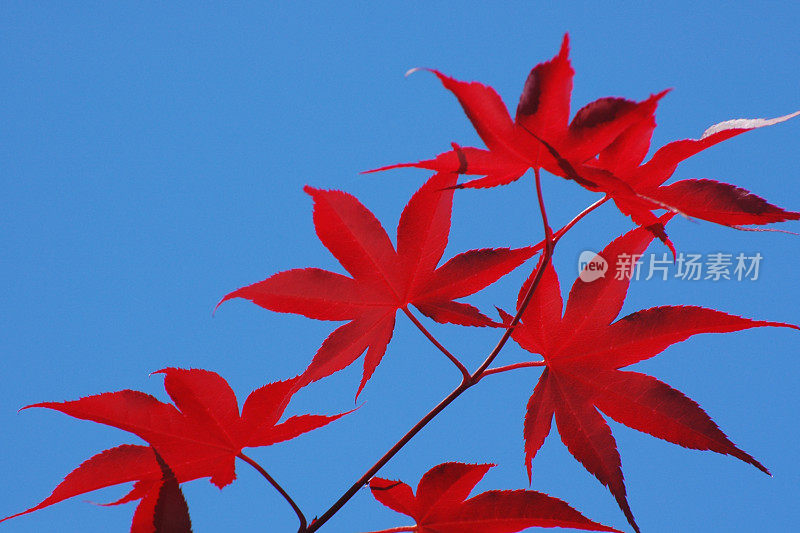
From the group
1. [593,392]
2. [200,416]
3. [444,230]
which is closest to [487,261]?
[444,230]

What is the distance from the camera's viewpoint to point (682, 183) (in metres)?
0.56

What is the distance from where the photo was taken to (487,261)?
61 centimetres

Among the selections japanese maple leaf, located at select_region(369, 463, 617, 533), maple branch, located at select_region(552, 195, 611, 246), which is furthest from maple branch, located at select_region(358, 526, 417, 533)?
maple branch, located at select_region(552, 195, 611, 246)

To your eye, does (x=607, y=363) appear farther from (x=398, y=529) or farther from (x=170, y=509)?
(x=170, y=509)

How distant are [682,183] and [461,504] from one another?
343 mm

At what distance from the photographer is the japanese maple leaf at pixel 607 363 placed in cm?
57

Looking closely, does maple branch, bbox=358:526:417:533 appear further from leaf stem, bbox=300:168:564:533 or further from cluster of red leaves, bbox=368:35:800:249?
cluster of red leaves, bbox=368:35:800:249

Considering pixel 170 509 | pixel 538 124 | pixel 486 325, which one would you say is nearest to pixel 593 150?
pixel 538 124

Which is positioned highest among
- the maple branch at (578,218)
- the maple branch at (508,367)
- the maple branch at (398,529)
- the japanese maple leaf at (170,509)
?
the maple branch at (578,218)

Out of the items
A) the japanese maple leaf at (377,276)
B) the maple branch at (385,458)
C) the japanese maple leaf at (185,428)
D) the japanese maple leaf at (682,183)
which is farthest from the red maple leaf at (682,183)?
the japanese maple leaf at (185,428)

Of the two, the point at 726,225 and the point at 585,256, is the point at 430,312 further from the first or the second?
the point at 726,225

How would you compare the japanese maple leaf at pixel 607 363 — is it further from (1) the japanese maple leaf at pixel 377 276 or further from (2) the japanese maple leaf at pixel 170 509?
(2) the japanese maple leaf at pixel 170 509

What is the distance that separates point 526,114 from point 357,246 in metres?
0.21

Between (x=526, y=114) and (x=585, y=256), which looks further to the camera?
(x=585, y=256)
